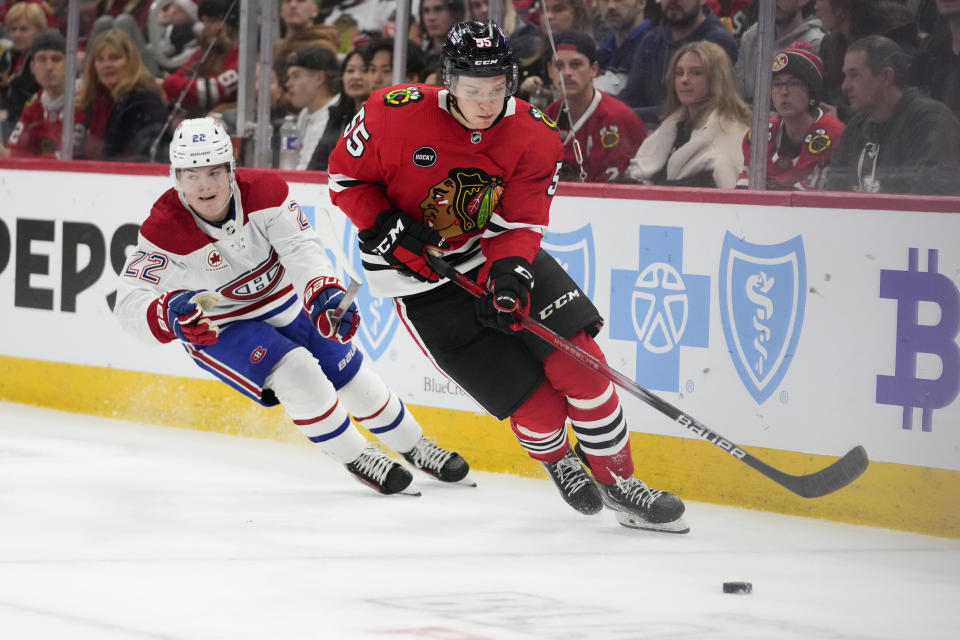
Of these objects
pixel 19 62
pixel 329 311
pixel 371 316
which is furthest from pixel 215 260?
pixel 19 62

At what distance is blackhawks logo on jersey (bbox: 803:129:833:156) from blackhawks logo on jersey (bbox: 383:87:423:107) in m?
1.25

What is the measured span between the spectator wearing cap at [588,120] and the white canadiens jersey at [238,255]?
1018mm

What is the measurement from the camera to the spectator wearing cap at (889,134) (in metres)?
3.88

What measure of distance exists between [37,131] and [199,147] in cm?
263

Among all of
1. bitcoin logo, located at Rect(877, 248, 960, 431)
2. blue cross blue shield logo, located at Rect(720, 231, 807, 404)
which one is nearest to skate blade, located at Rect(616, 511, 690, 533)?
blue cross blue shield logo, located at Rect(720, 231, 807, 404)

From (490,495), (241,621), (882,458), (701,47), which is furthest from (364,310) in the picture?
(241,621)

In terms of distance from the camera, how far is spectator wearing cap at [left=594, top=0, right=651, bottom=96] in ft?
→ 14.8

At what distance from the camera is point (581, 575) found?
311 cm

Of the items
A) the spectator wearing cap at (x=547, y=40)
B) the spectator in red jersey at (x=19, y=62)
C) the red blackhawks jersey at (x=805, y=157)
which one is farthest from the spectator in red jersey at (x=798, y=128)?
the spectator in red jersey at (x=19, y=62)

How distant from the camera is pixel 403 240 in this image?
138 inches

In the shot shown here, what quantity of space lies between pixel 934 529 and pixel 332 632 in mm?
1855

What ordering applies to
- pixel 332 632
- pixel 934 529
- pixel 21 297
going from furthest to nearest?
pixel 21 297, pixel 934 529, pixel 332 632

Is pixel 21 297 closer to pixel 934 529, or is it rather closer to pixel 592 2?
pixel 592 2

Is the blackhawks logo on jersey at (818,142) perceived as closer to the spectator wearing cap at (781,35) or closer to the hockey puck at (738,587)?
the spectator wearing cap at (781,35)
